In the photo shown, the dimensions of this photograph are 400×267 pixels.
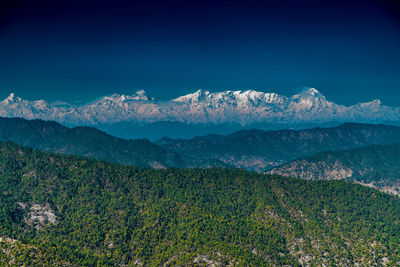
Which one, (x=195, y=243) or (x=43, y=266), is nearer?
(x=43, y=266)

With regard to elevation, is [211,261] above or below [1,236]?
below

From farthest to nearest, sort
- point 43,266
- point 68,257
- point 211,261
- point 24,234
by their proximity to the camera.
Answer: point 24,234
point 211,261
point 68,257
point 43,266

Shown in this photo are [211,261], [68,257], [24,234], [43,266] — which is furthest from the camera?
[24,234]

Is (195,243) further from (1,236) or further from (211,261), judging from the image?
A: (1,236)

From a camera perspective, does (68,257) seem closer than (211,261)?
Yes

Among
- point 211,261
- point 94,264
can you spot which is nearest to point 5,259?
point 94,264

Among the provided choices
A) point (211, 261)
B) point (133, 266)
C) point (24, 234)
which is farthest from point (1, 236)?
point (211, 261)

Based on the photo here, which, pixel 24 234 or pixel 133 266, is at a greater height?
pixel 24 234

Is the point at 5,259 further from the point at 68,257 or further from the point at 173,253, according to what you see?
the point at 173,253
